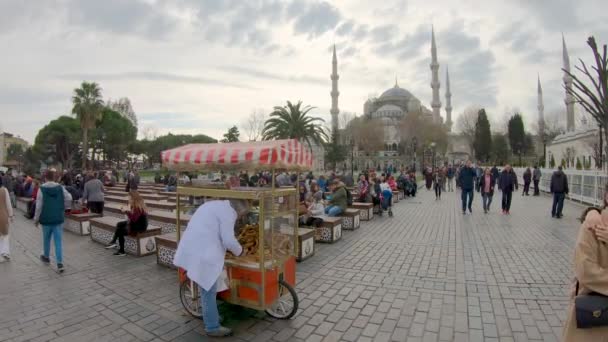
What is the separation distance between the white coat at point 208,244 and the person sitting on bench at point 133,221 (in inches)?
146

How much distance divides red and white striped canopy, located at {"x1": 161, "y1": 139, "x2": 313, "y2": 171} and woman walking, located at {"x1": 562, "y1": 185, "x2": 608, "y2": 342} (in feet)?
9.04

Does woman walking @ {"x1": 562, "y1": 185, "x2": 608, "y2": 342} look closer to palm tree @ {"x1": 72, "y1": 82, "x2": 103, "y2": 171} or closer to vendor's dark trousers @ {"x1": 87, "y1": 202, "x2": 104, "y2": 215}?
vendor's dark trousers @ {"x1": 87, "y1": 202, "x2": 104, "y2": 215}

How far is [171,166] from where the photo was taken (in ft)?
15.1

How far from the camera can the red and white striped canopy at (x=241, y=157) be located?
12.9 ft

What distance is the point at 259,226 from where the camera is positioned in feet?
12.9

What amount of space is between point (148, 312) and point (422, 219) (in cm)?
914

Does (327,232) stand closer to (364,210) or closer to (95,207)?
(364,210)

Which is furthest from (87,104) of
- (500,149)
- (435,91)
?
(435,91)

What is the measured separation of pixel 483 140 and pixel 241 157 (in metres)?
67.1

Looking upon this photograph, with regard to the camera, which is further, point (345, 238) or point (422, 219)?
point (422, 219)

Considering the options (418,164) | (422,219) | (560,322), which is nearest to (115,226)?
(560,322)

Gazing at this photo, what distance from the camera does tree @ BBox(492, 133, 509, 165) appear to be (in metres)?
61.5

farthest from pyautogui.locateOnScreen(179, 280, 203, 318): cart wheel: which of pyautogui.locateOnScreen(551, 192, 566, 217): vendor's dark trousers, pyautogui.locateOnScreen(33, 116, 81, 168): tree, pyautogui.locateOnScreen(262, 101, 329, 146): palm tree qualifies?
pyautogui.locateOnScreen(33, 116, 81, 168): tree

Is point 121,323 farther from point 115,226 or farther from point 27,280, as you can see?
point 115,226
